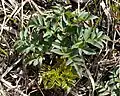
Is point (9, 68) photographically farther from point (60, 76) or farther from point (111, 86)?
point (111, 86)

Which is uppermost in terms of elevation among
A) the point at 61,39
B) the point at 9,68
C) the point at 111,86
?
the point at 61,39

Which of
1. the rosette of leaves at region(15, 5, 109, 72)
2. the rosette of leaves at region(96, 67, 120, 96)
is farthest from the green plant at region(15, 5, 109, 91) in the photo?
the rosette of leaves at region(96, 67, 120, 96)

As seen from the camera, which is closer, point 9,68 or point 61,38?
point 61,38

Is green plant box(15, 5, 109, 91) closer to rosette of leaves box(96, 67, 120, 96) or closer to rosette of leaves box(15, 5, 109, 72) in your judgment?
rosette of leaves box(15, 5, 109, 72)

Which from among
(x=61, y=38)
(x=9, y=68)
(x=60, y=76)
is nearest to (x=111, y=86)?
(x=60, y=76)

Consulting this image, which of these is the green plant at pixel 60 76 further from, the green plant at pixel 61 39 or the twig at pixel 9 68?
the twig at pixel 9 68

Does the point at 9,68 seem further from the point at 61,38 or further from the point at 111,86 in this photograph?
the point at 111,86

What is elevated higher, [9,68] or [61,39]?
[61,39]

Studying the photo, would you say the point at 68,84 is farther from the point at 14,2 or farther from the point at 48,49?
the point at 14,2
